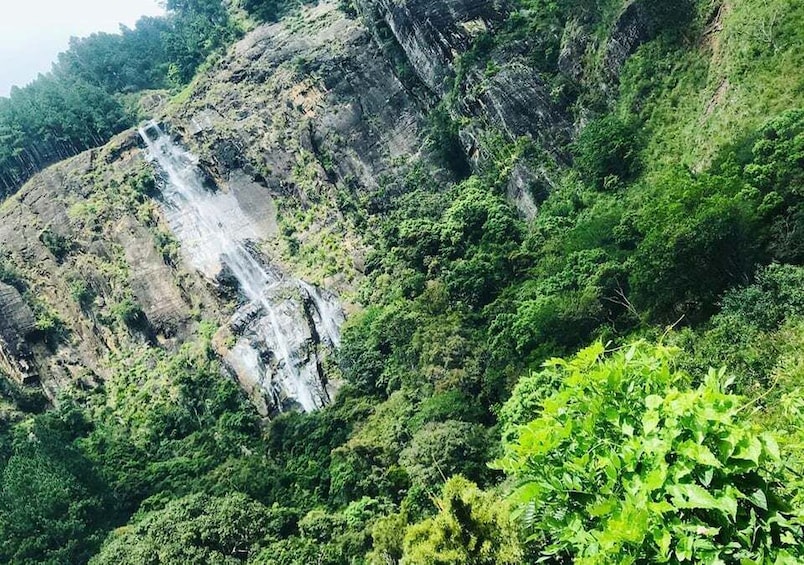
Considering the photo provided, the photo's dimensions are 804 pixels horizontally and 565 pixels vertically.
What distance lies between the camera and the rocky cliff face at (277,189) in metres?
51.4

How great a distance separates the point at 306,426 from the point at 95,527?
51.1 feet

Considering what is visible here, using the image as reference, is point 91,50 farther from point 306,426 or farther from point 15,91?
point 306,426

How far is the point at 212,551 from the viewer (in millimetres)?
31656

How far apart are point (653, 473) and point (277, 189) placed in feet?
196

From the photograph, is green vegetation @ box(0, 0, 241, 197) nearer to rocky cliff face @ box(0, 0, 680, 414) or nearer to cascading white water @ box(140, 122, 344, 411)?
rocky cliff face @ box(0, 0, 680, 414)

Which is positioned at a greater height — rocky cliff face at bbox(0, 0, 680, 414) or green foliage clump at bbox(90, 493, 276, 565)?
rocky cliff face at bbox(0, 0, 680, 414)

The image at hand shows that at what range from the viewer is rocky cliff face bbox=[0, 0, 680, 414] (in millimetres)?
51375

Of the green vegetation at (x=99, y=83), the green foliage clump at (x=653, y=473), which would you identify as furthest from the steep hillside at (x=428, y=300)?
the green vegetation at (x=99, y=83)

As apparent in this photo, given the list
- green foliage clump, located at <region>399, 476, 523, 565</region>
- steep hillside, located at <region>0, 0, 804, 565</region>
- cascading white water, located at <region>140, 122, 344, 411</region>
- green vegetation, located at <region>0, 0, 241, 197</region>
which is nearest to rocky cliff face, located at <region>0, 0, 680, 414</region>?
cascading white water, located at <region>140, 122, 344, 411</region>

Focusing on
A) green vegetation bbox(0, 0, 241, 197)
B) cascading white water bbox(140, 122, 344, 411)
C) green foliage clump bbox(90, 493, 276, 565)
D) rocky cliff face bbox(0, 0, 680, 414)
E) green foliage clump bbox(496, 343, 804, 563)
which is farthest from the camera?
green vegetation bbox(0, 0, 241, 197)

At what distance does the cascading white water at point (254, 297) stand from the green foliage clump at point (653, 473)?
42.8 meters

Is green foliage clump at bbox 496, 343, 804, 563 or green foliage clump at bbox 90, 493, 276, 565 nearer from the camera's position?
green foliage clump at bbox 496, 343, 804, 563

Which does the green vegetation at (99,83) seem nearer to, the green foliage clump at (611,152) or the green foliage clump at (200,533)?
the green foliage clump at (611,152)

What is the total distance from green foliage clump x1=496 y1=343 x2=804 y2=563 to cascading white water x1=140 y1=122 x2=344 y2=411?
42805 millimetres
